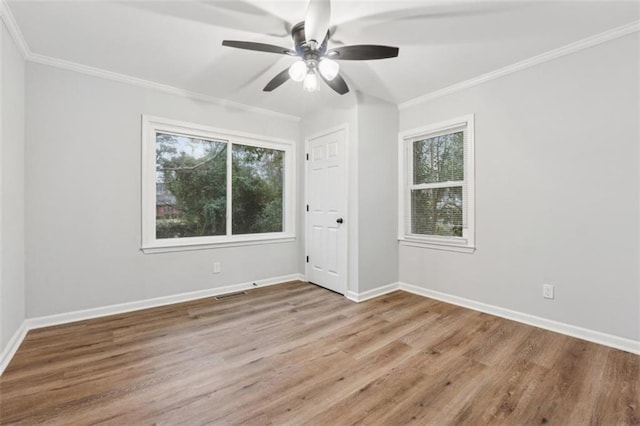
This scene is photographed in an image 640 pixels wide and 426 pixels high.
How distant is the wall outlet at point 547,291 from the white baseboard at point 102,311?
3.11 metres

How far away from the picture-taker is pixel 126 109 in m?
3.01

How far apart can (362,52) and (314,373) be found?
7.37ft

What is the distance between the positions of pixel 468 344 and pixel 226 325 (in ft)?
6.97

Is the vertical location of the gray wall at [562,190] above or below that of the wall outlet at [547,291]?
above

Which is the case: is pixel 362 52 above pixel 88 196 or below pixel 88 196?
above

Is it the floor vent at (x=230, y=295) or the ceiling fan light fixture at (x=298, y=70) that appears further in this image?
the floor vent at (x=230, y=295)

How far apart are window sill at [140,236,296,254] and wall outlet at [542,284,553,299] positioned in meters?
2.99

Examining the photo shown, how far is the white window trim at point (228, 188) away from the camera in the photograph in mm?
3133

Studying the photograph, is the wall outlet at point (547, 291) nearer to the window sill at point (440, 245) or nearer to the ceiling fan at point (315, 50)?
the window sill at point (440, 245)

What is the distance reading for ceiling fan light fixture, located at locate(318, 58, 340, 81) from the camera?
2064 millimetres

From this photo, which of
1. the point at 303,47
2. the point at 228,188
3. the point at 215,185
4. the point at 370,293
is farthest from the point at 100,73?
the point at 370,293

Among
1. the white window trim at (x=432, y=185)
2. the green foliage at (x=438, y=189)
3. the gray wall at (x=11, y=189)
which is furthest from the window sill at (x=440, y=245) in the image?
the gray wall at (x=11, y=189)

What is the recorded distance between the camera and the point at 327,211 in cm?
387

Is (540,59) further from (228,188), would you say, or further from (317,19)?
(228,188)
